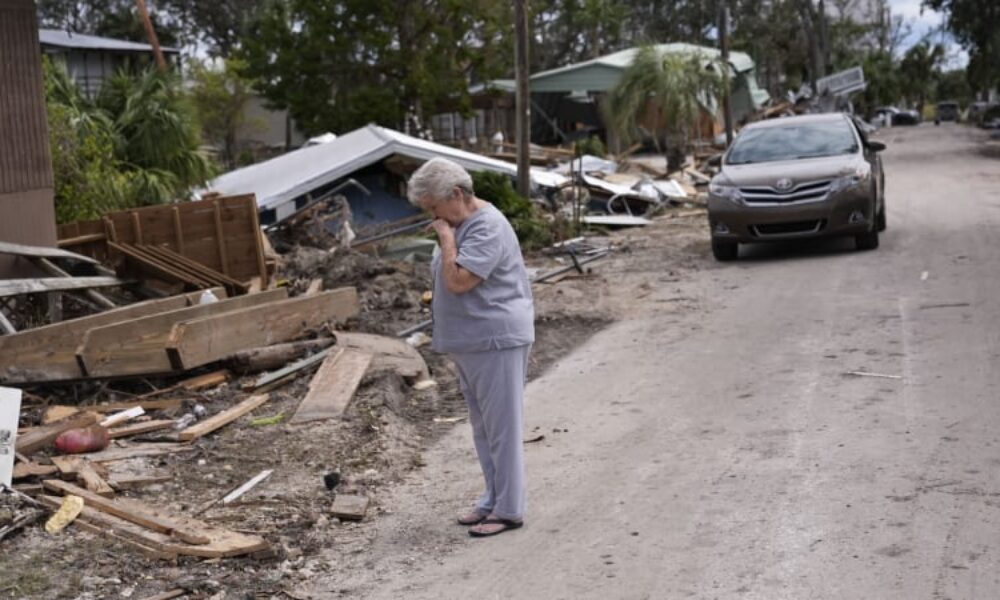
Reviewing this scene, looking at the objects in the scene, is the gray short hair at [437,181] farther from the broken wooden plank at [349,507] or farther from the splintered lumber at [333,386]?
the splintered lumber at [333,386]

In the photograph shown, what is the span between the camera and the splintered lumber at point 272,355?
34.5ft

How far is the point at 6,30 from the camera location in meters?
12.6

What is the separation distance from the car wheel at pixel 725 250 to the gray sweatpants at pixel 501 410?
10925 millimetres

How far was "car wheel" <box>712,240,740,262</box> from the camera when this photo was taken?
1697cm

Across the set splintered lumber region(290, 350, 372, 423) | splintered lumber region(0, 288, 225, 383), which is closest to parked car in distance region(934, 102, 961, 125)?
splintered lumber region(290, 350, 372, 423)

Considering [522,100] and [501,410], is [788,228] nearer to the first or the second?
[522,100]

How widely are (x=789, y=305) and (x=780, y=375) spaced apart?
134 inches

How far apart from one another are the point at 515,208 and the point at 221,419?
12.0 metres

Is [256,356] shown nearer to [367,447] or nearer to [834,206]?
[367,447]

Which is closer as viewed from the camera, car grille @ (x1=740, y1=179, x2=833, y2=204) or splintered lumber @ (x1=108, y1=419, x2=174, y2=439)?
splintered lumber @ (x1=108, y1=419, x2=174, y2=439)

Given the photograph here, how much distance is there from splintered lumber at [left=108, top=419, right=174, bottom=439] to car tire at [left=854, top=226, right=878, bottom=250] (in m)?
10.3

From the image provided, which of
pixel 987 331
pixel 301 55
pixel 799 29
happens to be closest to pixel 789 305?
pixel 987 331

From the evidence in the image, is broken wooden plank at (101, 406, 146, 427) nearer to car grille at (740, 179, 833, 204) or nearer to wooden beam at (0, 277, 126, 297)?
wooden beam at (0, 277, 126, 297)

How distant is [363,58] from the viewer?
133 feet
